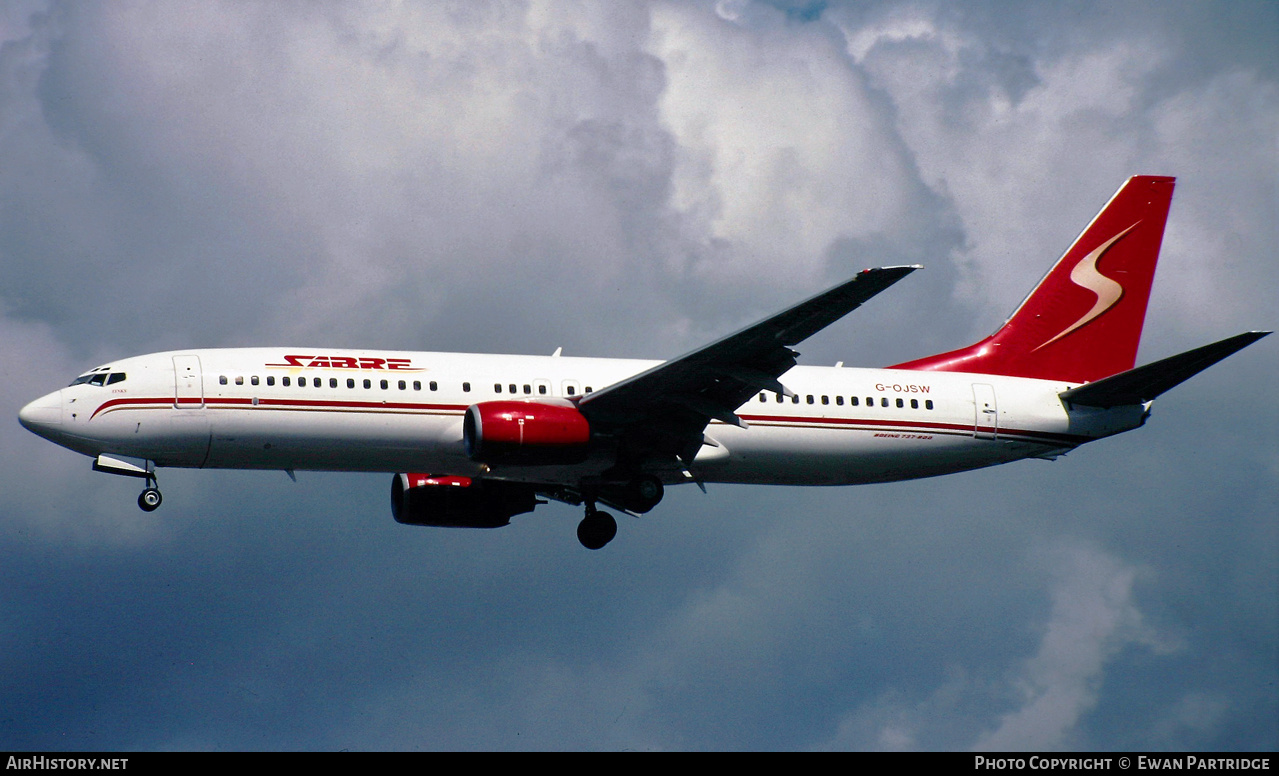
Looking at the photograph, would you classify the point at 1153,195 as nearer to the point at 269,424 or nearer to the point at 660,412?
the point at 660,412

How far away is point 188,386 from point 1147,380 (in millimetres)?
26164

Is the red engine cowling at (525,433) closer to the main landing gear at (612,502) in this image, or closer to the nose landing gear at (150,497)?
the main landing gear at (612,502)

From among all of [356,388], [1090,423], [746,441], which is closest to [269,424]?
[356,388]

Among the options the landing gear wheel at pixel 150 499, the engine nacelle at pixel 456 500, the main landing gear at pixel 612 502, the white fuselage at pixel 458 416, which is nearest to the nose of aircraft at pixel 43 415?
the white fuselage at pixel 458 416

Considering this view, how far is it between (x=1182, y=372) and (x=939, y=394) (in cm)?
666

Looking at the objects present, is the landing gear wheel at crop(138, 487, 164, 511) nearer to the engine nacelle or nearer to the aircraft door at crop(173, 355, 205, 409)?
the aircraft door at crop(173, 355, 205, 409)

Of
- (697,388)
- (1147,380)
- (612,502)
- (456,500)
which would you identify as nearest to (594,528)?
(612,502)

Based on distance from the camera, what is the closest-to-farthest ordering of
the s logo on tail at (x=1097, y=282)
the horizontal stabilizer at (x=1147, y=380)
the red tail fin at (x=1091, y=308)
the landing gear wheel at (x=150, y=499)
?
the landing gear wheel at (x=150, y=499) < the horizontal stabilizer at (x=1147, y=380) < the red tail fin at (x=1091, y=308) < the s logo on tail at (x=1097, y=282)

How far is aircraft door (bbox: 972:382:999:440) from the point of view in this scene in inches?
1766

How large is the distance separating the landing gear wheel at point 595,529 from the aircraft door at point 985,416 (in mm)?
10925

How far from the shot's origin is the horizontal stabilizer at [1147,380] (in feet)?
133

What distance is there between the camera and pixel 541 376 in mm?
42000

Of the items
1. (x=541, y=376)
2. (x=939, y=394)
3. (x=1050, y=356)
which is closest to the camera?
(x=541, y=376)

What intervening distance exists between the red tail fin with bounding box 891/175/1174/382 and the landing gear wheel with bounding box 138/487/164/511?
2143cm
